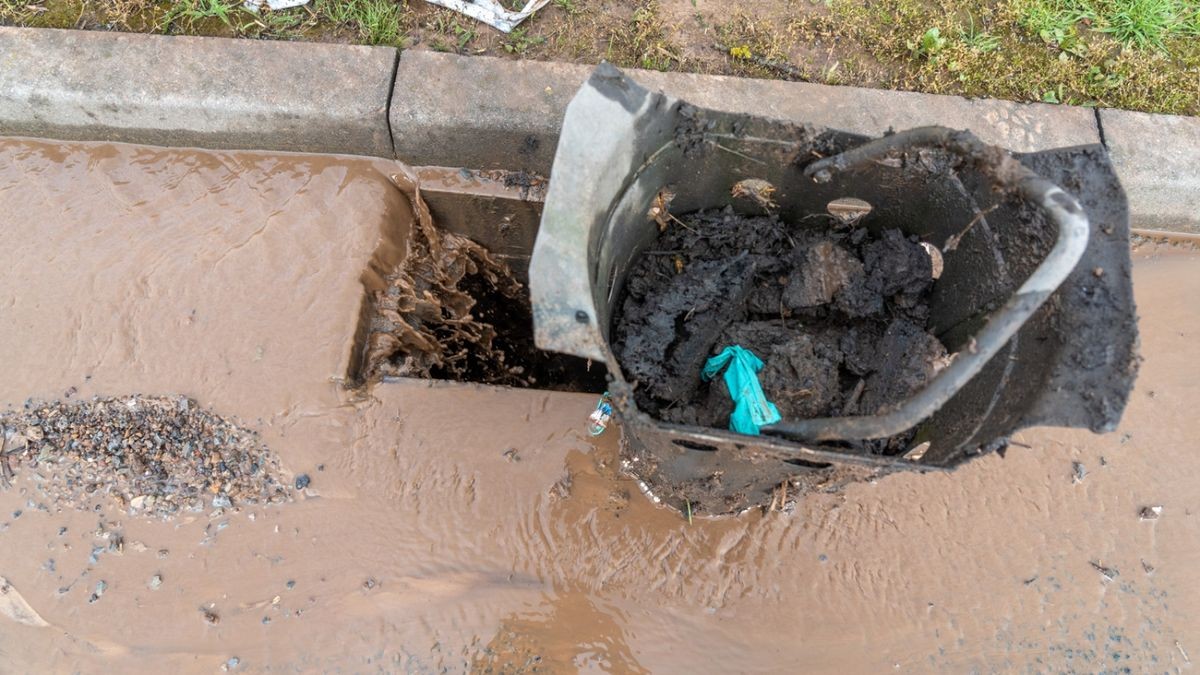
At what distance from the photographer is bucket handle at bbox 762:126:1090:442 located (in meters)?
1.36

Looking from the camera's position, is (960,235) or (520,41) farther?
(520,41)

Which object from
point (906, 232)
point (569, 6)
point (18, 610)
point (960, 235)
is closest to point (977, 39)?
point (906, 232)

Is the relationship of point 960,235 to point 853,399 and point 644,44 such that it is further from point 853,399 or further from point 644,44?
point 644,44

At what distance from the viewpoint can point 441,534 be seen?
2.40 m

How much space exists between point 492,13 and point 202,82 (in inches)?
45.1

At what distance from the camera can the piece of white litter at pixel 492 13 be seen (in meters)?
2.64

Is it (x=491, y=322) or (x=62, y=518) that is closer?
(x=62, y=518)

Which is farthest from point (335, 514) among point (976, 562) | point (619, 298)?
point (976, 562)

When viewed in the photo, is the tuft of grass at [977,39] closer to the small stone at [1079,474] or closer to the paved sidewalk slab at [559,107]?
the paved sidewalk slab at [559,107]

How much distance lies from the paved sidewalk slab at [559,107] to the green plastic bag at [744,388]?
41.7 inches

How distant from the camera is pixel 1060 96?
2699mm

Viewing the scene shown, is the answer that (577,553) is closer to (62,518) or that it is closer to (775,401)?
(775,401)

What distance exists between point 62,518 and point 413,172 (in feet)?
5.92

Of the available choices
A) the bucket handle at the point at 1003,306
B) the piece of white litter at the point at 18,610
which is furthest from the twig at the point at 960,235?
the piece of white litter at the point at 18,610
